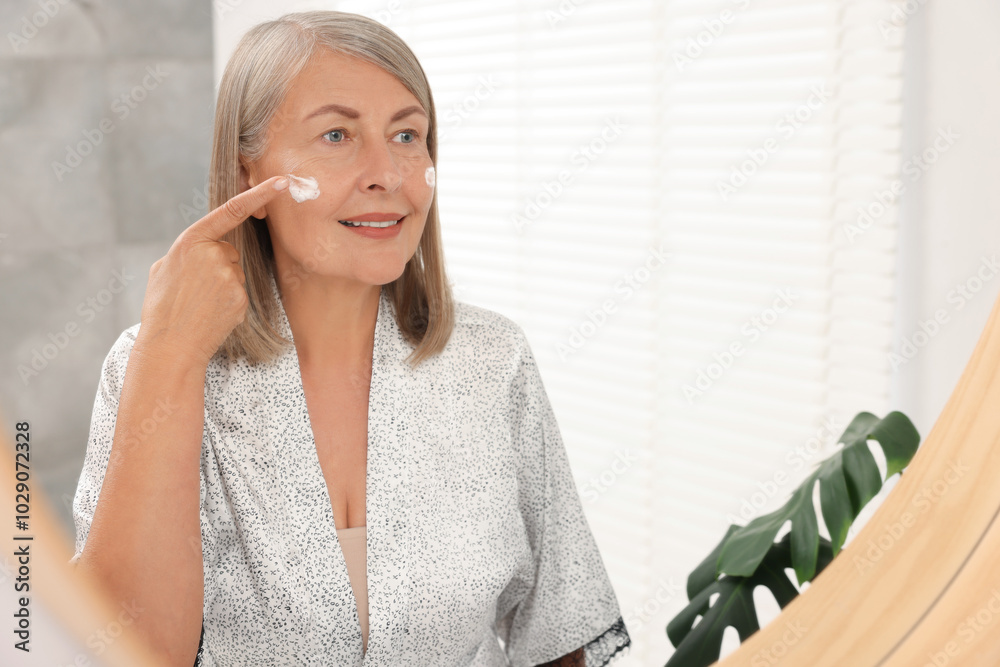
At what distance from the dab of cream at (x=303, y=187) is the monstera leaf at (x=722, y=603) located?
16.6 inches

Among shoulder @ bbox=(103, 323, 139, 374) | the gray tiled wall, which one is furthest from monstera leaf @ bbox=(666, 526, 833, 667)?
the gray tiled wall

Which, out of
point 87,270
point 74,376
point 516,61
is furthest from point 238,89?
point 74,376

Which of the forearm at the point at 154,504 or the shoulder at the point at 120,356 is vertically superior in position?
the shoulder at the point at 120,356

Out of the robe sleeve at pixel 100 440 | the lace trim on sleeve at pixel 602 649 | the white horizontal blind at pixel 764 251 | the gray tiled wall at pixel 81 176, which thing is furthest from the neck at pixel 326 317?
the gray tiled wall at pixel 81 176

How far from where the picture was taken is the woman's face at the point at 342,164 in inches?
18.7

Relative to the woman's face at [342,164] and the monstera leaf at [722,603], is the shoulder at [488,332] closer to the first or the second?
the woman's face at [342,164]

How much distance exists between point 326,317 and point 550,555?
9.4 inches

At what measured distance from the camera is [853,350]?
2.68ft

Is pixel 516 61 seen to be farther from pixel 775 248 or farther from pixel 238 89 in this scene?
pixel 238 89

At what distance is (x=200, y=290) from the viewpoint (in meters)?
0.42

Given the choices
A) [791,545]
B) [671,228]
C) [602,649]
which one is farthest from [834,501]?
[671,228]

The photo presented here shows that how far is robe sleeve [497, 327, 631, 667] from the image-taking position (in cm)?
59

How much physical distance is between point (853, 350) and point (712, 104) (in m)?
0.32

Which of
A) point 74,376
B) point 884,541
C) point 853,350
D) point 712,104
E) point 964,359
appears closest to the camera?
point 884,541
